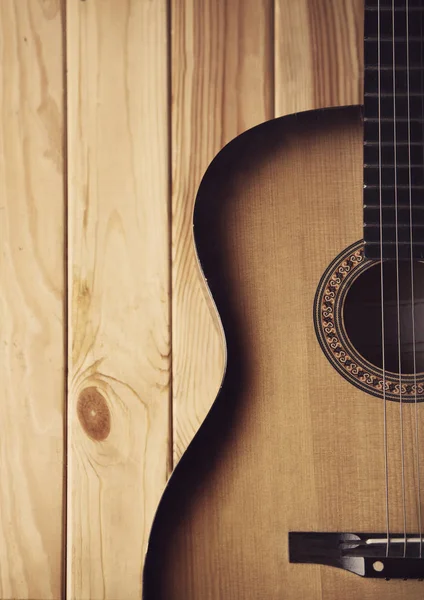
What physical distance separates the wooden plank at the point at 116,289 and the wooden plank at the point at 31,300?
25 millimetres

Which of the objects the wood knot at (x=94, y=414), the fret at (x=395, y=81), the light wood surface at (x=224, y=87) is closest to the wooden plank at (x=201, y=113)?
the light wood surface at (x=224, y=87)

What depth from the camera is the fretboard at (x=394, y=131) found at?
667mm

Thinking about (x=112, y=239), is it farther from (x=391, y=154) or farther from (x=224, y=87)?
(x=391, y=154)

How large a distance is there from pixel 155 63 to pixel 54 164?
214 mm

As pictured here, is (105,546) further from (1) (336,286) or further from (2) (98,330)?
(1) (336,286)

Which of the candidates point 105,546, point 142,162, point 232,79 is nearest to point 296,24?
point 232,79

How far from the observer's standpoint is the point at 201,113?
2.86ft

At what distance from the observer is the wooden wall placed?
0.86m

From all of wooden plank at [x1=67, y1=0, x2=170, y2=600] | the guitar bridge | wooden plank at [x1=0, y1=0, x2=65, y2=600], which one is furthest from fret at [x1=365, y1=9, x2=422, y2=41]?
the guitar bridge

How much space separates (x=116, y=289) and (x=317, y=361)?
0.34 metres

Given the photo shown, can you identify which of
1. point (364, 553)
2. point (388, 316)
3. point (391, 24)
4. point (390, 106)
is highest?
point (391, 24)

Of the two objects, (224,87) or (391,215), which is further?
(224,87)

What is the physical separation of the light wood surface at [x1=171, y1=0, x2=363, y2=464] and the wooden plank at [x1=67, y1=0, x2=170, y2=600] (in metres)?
0.02

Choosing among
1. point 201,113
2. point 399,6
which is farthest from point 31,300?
point 399,6
